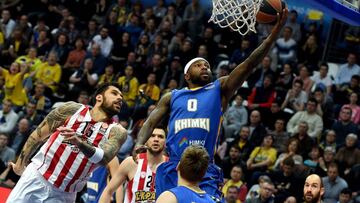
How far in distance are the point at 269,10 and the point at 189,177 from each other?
283 centimetres

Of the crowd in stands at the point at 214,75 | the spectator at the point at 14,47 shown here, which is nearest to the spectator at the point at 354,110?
the crowd in stands at the point at 214,75

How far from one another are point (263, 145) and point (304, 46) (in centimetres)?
380

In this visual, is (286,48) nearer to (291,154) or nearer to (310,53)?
(310,53)

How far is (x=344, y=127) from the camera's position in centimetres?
1688

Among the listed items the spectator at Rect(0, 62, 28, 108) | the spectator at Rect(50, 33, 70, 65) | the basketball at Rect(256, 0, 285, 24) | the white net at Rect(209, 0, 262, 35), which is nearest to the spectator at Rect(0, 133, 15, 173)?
the spectator at Rect(0, 62, 28, 108)

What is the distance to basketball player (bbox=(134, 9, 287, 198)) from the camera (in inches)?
366

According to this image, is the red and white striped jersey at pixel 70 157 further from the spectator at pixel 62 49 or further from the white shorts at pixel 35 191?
the spectator at pixel 62 49

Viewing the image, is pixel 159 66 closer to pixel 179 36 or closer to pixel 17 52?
pixel 179 36

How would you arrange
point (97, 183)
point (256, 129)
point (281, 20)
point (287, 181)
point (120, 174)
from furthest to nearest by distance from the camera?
point (256, 129) < point (287, 181) < point (97, 183) < point (120, 174) < point (281, 20)

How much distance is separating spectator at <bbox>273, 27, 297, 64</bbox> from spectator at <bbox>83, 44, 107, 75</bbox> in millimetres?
3725

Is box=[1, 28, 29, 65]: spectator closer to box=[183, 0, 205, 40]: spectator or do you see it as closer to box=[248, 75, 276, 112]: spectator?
box=[183, 0, 205, 40]: spectator

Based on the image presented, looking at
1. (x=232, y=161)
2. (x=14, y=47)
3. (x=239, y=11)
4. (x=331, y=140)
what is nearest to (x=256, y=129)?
(x=232, y=161)

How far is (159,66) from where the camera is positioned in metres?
19.5

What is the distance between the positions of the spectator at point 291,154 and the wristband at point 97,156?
7.05 m
